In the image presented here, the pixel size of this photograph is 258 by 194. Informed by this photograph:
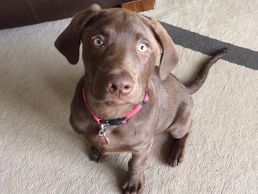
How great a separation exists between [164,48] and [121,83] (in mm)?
330

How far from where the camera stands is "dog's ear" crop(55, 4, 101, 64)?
1599mm

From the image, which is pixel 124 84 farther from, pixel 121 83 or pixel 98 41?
pixel 98 41

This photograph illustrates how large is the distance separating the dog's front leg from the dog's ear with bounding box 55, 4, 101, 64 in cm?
58

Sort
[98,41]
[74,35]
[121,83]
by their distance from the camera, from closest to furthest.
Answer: [121,83], [98,41], [74,35]

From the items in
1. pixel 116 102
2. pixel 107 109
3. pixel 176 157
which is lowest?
pixel 176 157

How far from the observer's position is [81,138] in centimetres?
230

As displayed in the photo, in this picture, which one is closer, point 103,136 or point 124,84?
point 124,84

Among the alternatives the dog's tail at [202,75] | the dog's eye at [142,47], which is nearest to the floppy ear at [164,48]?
the dog's eye at [142,47]

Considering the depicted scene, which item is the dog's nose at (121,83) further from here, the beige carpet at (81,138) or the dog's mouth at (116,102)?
the beige carpet at (81,138)

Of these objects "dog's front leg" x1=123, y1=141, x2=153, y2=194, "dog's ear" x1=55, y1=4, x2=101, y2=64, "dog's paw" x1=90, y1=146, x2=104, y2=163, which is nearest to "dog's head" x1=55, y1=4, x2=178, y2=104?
"dog's ear" x1=55, y1=4, x2=101, y2=64

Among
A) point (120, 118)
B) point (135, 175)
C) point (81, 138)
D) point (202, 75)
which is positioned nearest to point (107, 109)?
point (120, 118)

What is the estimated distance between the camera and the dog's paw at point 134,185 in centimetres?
208

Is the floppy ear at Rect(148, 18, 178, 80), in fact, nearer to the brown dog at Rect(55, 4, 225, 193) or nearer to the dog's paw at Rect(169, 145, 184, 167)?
the brown dog at Rect(55, 4, 225, 193)

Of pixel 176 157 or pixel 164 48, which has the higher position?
pixel 164 48
